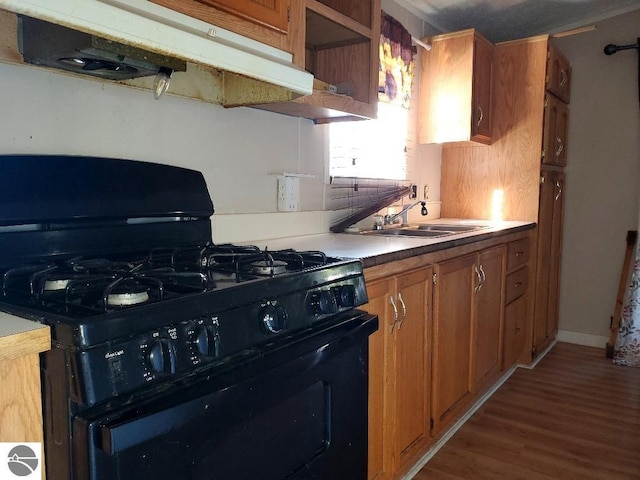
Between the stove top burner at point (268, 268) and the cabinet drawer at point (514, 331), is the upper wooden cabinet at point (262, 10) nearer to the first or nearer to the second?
the stove top burner at point (268, 268)

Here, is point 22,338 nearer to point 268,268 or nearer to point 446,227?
point 268,268

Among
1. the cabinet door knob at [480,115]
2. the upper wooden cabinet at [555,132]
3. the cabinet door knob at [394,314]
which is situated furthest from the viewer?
the upper wooden cabinet at [555,132]

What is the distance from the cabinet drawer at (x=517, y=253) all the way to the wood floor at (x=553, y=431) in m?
0.69

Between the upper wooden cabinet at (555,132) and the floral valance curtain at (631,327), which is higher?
the upper wooden cabinet at (555,132)

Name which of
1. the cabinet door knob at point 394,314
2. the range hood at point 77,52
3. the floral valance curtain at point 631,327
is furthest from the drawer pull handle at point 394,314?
the floral valance curtain at point 631,327

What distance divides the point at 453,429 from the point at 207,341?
1810mm

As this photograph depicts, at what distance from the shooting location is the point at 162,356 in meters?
0.82

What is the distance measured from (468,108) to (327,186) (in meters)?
1.12

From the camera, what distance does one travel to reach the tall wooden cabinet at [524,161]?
3.13 metres

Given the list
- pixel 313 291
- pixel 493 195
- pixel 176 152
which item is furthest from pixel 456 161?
pixel 313 291

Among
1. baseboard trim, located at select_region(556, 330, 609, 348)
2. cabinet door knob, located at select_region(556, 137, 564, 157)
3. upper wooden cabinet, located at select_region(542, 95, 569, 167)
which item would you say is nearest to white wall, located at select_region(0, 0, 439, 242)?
upper wooden cabinet, located at select_region(542, 95, 569, 167)

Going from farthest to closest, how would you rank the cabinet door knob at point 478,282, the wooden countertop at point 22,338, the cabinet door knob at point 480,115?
the cabinet door knob at point 480,115 → the cabinet door knob at point 478,282 → the wooden countertop at point 22,338

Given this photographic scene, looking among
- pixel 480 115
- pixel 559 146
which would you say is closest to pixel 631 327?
pixel 559 146

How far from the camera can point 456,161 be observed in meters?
3.42
